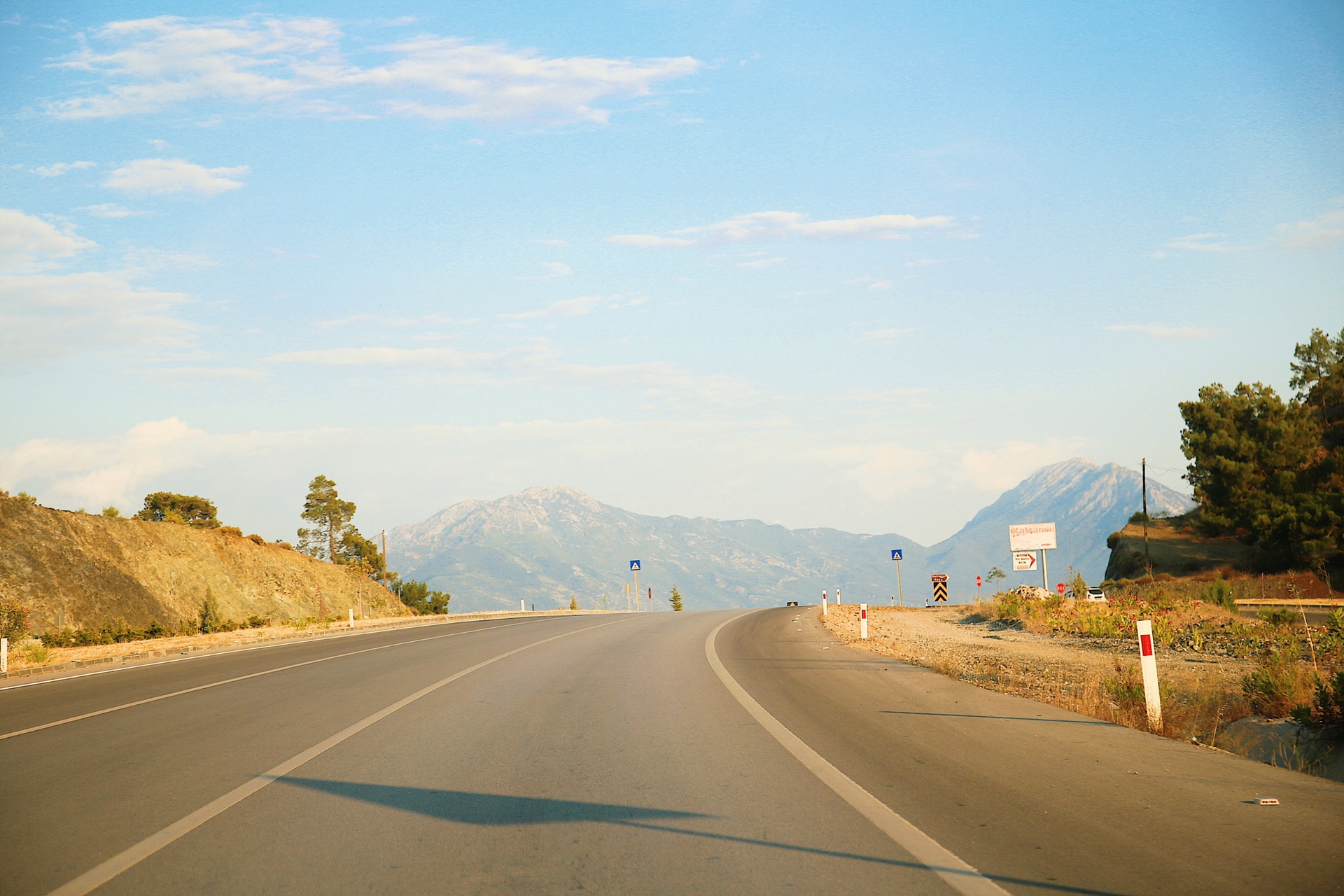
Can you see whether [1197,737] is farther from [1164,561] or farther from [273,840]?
[1164,561]

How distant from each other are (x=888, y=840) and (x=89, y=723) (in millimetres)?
9707

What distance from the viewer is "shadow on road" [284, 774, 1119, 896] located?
528 centimetres

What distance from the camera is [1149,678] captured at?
360 inches

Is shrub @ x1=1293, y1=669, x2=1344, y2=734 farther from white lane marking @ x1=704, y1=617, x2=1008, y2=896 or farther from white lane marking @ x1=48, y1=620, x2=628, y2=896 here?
white lane marking @ x1=48, y1=620, x2=628, y2=896

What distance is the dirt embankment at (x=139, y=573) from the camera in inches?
1741

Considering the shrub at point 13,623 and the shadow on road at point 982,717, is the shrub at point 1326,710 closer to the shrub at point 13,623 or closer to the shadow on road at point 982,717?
the shadow on road at point 982,717

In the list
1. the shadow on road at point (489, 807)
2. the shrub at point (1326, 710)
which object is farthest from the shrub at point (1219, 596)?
the shadow on road at point (489, 807)

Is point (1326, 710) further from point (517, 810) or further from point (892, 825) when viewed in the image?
point (517, 810)

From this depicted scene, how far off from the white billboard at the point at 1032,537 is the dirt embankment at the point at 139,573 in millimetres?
48224

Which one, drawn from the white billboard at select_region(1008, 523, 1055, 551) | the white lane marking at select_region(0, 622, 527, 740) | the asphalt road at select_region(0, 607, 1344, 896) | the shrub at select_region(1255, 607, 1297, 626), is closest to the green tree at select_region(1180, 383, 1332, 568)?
the white billboard at select_region(1008, 523, 1055, 551)

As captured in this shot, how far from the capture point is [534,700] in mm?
11508

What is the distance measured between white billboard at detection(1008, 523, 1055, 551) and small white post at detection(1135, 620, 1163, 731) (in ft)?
201

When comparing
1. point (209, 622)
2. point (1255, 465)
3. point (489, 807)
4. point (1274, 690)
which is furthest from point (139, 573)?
point (1255, 465)

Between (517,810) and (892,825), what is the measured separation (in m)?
2.34
